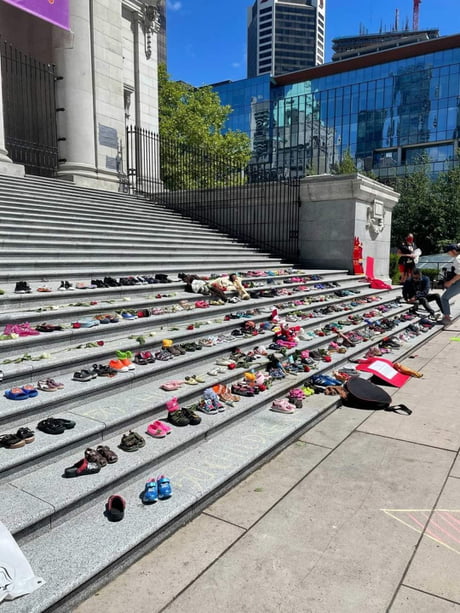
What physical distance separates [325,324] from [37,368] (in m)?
5.78

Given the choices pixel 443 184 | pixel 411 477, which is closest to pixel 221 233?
pixel 411 477

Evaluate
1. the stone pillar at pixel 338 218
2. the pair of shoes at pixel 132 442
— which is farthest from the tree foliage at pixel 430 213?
the pair of shoes at pixel 132 442

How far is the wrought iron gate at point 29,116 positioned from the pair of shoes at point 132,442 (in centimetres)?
1566

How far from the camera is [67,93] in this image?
16.1 metres

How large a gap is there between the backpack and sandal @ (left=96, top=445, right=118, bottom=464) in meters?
3.23

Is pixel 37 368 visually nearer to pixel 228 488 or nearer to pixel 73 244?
pixel 228 488

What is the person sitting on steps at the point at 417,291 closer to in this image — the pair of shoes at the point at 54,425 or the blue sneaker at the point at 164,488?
the blue sneaker at the point at 164,488

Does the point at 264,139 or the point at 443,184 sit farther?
the point at 264,139

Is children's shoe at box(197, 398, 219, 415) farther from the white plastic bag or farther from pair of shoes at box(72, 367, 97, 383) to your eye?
the white plastic bag

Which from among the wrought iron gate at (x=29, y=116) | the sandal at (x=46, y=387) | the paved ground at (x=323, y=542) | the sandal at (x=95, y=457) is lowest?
the paved ground at (x=323, y=542)

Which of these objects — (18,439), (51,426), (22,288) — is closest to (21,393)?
(51,426)

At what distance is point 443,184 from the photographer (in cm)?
2780

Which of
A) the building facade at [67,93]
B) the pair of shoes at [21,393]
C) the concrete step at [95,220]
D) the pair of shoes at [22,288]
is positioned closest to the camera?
the pair of shoes at [21,393]

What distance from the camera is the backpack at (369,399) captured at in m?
5.52
